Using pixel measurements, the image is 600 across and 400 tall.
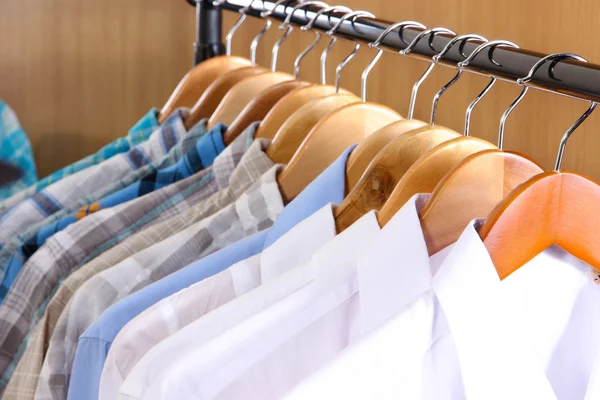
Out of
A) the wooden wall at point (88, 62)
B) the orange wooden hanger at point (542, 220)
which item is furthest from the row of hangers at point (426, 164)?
the wooden wall at point (88, 62)

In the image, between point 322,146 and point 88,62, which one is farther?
point 88,62

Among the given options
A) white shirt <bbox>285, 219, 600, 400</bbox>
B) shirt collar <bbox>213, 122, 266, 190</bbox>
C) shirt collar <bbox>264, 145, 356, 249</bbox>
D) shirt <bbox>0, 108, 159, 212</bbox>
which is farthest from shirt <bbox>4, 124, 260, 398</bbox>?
white shirt <bbox>285, 219, 600, 400</bbox>

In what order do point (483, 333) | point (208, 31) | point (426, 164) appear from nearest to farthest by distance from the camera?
point (483, 333) → point (426, 164) → point (208, 31)

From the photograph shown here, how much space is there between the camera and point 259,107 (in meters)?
0.94

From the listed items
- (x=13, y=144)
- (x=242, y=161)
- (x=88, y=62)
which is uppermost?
(x=242, y=161)

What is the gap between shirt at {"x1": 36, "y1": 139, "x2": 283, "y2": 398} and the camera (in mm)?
733

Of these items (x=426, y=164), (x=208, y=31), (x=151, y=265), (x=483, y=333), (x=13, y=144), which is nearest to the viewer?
(x=483, y=333)

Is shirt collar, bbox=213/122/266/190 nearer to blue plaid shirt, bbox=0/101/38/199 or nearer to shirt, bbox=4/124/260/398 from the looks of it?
shirt, bbox=4/124/260/398

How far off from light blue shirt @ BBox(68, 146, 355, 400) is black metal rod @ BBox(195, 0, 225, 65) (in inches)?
19.8

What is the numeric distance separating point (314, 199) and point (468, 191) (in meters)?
0.16

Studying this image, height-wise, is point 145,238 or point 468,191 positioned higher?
point 468,191

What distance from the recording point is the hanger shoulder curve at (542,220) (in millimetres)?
547

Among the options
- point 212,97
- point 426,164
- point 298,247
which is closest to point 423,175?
point 426,164

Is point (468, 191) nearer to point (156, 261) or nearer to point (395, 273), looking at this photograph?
point (395, 273)
